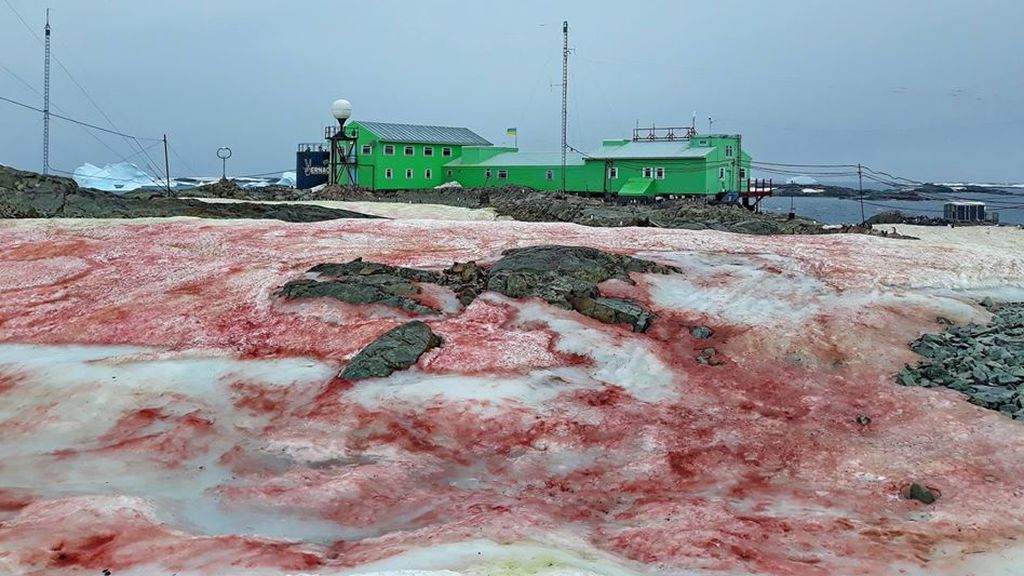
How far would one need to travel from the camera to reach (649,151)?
75250 mm

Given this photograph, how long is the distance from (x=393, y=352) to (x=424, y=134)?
230 ft

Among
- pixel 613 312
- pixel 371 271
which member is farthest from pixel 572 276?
pixel 371 271

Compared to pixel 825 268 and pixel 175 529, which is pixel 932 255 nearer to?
pixel 825 268

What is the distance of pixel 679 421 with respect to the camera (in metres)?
15.2

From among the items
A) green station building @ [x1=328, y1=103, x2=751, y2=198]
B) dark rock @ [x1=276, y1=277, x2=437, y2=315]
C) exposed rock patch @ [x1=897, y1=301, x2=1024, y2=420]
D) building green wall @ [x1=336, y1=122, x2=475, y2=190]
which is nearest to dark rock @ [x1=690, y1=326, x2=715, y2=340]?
exposed rock patch @ [x1=897, y1=301, x2=1024, y2=420]

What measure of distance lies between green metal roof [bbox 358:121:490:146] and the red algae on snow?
56427 millimetres

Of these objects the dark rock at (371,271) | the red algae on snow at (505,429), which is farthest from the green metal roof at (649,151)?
the dark rock at (371,271)

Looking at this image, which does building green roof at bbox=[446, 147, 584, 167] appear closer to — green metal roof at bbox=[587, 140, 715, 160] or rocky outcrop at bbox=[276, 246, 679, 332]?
green metal roof at bbox=[587, 140, 715, 160]

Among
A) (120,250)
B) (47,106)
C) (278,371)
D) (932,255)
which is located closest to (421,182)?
(47,106)

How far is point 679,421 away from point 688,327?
5.10m

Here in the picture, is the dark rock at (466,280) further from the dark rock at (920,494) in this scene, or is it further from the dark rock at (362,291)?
the dark rock at (920,494)

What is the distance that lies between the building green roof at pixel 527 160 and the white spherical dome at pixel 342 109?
13.6 m

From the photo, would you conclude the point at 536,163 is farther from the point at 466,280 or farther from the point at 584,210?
the point at 466,280

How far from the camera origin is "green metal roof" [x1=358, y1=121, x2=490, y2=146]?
8050cm
